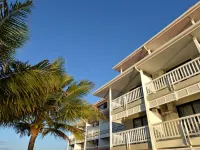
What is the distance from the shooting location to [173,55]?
416 inches

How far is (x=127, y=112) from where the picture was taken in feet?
39.0

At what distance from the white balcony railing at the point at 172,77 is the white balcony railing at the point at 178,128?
217 centimetres

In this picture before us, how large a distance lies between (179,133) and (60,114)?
6.30m

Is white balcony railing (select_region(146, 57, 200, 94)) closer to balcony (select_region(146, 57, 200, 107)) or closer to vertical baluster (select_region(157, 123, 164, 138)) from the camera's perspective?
balcony (select_region(146, 57, 200, 107))

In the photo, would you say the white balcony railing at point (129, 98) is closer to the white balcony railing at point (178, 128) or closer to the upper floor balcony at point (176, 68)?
the upper floor balcony at point (176, 68)

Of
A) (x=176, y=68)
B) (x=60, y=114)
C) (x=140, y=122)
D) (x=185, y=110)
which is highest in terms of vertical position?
(x=176, y=68)

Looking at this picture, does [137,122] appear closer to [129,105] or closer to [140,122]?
[140,122]

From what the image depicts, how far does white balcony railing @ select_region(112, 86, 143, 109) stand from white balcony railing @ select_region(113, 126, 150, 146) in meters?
2.25

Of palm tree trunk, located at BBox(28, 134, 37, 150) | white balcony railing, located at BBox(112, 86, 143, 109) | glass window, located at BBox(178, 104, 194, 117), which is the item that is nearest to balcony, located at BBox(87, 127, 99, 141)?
white balcony railing, located at BBox(112, 86, 143, 109)

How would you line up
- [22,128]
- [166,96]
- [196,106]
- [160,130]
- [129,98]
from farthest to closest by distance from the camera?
[129,98] → [196,106] → [166,96] → [160,130] → [22,128]

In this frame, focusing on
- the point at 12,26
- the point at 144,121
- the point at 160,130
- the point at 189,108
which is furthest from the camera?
the point at 144,121

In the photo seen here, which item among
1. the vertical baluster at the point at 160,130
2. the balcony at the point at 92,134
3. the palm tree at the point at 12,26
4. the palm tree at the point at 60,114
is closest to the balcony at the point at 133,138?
the vertical baluster at the point at 160,130

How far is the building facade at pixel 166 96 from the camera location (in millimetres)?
8125

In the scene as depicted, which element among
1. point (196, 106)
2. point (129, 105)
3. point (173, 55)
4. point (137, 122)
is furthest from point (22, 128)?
point (173, 55)
